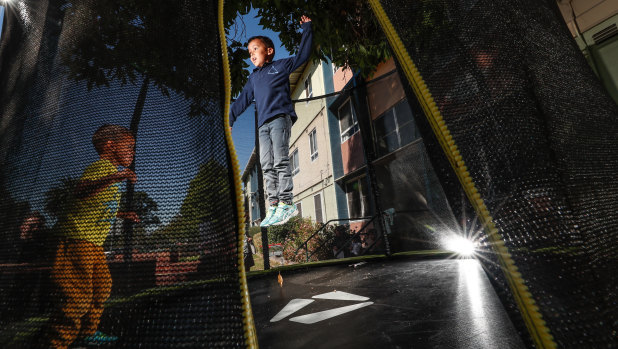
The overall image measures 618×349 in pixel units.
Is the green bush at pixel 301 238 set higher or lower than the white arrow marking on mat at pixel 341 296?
higher

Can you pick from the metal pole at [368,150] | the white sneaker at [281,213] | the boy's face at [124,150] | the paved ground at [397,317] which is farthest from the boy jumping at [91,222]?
the metal pole at [368,150]

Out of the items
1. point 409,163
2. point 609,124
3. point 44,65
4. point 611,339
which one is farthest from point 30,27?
point 409,163

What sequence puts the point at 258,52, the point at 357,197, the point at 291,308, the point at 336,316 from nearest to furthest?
1. the point at 336,316
2. the point at 291,308
3. the point at 258,52
4. the point at 357,197

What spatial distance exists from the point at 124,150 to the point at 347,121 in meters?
6.97

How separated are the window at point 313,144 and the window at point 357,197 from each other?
175 cm

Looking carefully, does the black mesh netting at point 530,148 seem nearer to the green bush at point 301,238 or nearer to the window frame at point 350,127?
the green bush at point 301,238

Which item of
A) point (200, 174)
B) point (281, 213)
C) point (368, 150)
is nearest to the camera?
point (200, 174)

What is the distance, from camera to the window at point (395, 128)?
5.46 m

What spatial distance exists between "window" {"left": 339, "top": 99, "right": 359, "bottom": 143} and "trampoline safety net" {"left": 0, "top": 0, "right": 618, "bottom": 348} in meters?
6.23

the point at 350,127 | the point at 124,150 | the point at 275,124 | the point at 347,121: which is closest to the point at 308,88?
the point at 347,121

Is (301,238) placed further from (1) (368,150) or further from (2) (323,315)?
(2) (323,315)

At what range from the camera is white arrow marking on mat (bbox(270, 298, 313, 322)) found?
65.6 inches

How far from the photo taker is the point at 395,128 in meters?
5.84

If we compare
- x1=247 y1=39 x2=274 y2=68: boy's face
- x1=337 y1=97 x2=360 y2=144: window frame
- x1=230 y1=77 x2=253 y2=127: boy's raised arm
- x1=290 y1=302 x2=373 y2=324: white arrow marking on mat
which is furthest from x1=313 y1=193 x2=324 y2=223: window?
x1=290 y1=302 x2=373 y2=324: white arrow marking on mat
